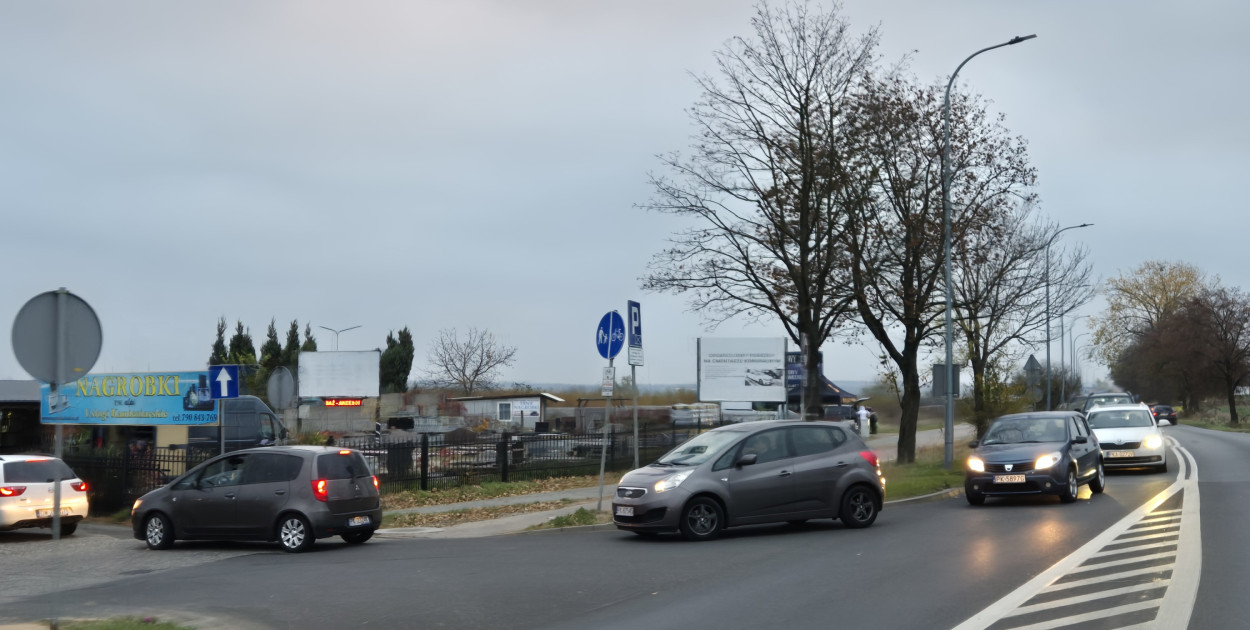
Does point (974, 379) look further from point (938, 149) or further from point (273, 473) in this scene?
point (273, 473)

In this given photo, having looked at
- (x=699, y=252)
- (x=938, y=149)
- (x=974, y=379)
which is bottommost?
(x=974, y=379)

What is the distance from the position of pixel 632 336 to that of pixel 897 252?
1336cm

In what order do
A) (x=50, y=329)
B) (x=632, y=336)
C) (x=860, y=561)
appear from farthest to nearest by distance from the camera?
(x=632, y=336) < (x=860, y=561) < (x=50, y=329)

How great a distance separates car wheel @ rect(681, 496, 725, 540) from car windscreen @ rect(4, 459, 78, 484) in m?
10.8

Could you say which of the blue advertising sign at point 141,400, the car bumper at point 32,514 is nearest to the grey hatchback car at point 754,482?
the car bumper at point 32,514

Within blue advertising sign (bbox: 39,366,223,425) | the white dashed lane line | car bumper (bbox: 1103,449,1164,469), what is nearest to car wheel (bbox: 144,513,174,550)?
blue advertising sign (bbox: 39,366,223,425)

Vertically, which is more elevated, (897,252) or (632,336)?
(897,252)

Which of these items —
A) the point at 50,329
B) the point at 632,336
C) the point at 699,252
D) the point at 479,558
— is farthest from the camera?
the point at 699,252

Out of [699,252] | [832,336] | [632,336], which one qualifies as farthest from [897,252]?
[632,336]

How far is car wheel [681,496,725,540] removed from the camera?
47.7ft

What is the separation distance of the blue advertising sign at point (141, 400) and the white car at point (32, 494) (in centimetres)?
611

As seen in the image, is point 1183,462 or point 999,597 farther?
point 1183,462

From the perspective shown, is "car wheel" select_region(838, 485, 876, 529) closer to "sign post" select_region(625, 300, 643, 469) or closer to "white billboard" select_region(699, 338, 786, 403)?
"sign post" select_region(625, 300, 643, 469)

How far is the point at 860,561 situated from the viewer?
11969 millimetres
